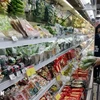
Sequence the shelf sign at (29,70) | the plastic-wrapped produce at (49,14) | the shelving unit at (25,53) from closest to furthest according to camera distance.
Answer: the shelving unit at (25,53) < the shelf sign at (29,70) < the plastic-wrapped produce at (49,14)

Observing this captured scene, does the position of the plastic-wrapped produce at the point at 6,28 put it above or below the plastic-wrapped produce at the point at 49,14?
below

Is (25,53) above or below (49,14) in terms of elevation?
below

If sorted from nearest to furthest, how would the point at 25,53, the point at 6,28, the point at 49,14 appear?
1. the point at 6,28
2. the point at 25,53
3. the point at 49,14

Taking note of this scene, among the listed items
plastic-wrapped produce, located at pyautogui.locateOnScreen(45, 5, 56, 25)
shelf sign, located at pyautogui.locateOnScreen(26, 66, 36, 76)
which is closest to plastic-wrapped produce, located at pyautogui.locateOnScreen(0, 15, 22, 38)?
shelf sign, located at pyautogui.locateOnScreen(26, 66, 36, 76)

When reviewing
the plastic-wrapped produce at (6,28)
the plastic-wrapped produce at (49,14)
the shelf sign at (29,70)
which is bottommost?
the shelf sign at (29,70)

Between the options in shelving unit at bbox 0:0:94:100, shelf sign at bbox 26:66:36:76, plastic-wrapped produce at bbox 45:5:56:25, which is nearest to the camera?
shelving unit at bbox 0:0:94:100

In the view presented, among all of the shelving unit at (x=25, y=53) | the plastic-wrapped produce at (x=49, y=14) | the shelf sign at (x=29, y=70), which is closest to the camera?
the shelving unit at (x=25, y=53)

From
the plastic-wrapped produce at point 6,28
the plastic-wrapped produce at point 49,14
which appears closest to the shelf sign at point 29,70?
the plastic-wrapped produce at point 6,28

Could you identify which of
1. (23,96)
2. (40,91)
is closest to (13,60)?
(23,96)

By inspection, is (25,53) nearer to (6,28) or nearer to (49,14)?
(6,28)

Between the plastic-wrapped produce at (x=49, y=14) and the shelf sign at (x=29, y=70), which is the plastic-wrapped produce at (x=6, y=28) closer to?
the shelf sign at (x=29, y=70)

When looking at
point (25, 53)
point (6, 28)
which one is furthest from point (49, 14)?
point (6, 28)

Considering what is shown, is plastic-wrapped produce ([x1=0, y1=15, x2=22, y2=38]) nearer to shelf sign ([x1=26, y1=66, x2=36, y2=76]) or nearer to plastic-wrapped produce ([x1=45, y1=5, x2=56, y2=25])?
shelf sign ([x1=26, y1=66, x2=36, y2=76])

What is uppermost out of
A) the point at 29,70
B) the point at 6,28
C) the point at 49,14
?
the point at 49,14
